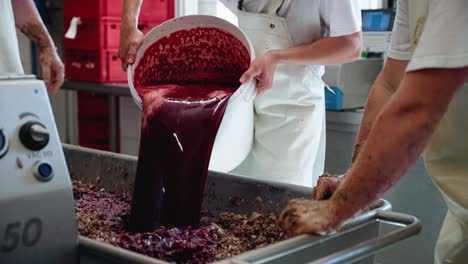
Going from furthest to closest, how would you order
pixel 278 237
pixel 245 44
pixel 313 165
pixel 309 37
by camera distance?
1. pixel 313 165
2. pixel 309 37
3. pixel 245 44
4. pixel 278 237

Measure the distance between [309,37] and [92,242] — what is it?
48.6 inches

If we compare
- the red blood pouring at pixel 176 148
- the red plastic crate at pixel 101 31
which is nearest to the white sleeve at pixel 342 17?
the red blood pouring at pixel 176 148

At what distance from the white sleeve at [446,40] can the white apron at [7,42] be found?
1.19 m

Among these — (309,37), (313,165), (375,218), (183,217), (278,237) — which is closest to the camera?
(375,218)

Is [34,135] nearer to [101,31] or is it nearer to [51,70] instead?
[51,70]

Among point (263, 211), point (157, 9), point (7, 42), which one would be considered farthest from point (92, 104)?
point (263, 211)

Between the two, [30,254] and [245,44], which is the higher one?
[245,44]

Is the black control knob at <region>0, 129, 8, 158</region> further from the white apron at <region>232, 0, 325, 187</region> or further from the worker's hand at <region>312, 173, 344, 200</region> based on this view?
the white apron at <region>232, 0, 325, 187</region>

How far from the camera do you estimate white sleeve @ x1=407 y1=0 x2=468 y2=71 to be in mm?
915

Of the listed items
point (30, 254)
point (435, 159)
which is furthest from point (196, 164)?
point (30, 254)

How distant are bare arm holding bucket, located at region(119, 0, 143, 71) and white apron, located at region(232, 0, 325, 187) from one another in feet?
1.16

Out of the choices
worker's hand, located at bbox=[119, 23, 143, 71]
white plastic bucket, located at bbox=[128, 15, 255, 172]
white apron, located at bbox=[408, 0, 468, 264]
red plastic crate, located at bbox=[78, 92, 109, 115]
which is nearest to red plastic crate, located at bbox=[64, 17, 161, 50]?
red plastic crate, located at bbox=[78, 92, 109, 115]

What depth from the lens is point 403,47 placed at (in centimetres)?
144

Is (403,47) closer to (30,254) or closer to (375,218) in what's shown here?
(375,218)
